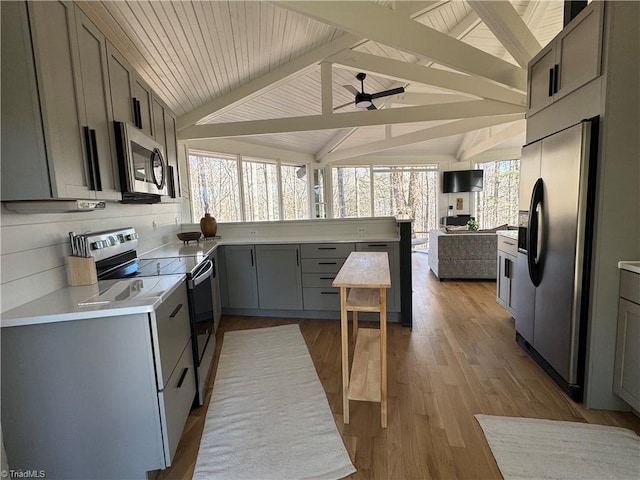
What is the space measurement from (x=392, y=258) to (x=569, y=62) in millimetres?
2008

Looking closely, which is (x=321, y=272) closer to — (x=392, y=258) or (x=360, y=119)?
(x=392, y=258)

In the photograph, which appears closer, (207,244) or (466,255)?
(207,244)

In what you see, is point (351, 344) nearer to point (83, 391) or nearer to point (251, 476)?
point (251, 476)

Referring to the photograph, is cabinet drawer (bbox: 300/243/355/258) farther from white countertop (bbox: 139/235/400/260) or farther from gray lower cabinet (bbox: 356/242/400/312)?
gray lower cabinet (bbox: 356/242/400/312)

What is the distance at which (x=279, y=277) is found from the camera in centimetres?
351

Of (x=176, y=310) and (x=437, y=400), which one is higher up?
(x=176, y=310)

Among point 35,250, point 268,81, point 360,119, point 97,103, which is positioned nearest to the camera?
point 35,250

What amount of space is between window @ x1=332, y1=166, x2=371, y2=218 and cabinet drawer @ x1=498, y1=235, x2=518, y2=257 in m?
5.44

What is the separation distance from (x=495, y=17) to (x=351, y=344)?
301 centimetres

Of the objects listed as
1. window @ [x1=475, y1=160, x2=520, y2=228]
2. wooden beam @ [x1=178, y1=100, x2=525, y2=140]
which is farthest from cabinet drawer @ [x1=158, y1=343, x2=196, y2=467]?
window @ [x1=475, y1=160, x2=520, y2=228]

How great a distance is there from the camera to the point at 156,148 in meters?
2.40

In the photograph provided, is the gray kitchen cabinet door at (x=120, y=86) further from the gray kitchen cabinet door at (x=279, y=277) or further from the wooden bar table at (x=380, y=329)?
the gray kitchen cabinet door at (x=279, y=277)

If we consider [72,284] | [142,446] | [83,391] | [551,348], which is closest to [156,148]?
[72,284]

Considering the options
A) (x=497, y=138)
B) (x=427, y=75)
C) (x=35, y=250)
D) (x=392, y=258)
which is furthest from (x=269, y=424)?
(x=497, y=138)
